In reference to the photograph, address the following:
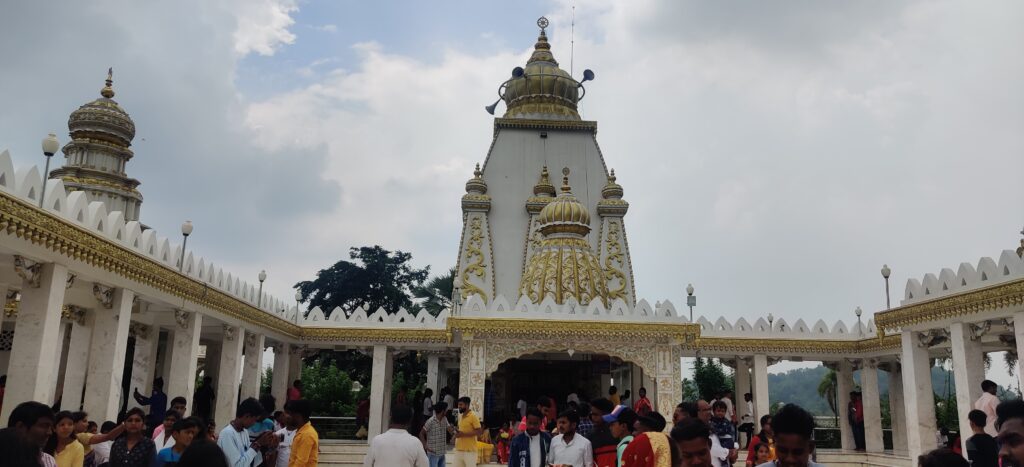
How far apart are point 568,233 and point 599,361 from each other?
3972mm

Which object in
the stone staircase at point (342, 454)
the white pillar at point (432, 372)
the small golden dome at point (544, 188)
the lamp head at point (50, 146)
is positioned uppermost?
the small golden dome at point (544, 188)

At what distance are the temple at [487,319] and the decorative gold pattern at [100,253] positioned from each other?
3cm

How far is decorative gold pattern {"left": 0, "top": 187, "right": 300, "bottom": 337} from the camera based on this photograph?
27.3 ft

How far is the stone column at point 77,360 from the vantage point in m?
11.8

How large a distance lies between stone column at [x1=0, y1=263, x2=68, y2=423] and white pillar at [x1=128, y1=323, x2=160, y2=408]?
187 inches

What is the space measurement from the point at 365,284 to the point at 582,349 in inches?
850

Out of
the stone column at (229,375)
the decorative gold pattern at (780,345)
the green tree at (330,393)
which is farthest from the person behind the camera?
the green tree at (330,393)

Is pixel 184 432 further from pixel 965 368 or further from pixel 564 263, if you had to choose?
pixel 564 263

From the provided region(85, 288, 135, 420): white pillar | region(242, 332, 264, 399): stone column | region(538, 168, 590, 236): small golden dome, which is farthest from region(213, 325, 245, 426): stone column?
region(538, 168, 590, 236): small golden dome

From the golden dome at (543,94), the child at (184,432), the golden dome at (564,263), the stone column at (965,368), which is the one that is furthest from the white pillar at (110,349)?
the golden dome at (543,94)

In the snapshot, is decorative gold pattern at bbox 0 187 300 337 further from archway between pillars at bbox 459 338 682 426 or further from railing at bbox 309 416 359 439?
railing at bbox 309 416 359 439

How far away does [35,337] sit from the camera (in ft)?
30.2

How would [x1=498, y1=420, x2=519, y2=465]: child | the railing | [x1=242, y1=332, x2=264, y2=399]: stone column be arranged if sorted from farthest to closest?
the railing → [x1=242, y1=332, x2=264, y2=399]: stone column → [x1=498, y1=420, x2=519, y2=465]: child

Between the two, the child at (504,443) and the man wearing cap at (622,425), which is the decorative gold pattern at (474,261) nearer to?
the child at (504,443)
